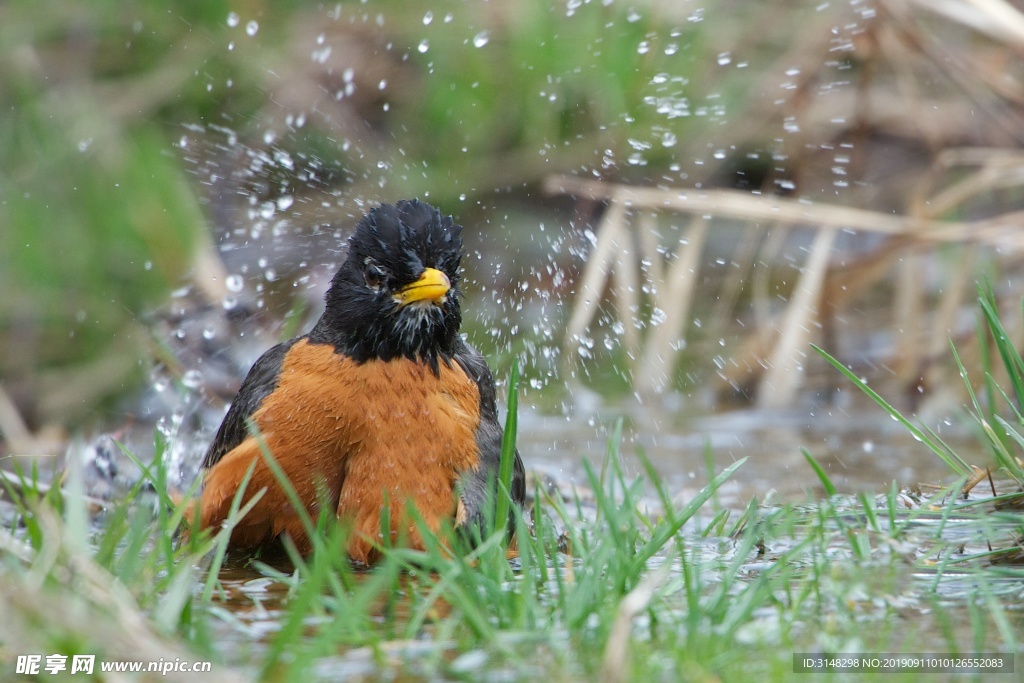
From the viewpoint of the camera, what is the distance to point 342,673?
215cm

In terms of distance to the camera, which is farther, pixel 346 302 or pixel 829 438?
pixel 829 438

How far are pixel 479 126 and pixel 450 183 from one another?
381 millimetres

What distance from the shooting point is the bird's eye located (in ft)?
11.9

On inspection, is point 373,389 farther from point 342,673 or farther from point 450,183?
point 450,183

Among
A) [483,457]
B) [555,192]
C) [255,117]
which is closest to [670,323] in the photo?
[555,192]

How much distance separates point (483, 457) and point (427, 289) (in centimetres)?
52

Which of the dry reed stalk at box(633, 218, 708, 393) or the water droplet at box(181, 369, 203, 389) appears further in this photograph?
the dry reed stalk at box(633, 218, 708, 393)

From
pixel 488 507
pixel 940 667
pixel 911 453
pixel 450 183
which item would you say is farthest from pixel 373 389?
pixel 450 183

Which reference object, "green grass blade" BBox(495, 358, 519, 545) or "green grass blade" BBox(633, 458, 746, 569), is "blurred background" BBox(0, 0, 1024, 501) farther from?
"green grass blade" BBox(633, 458, 746, 569)

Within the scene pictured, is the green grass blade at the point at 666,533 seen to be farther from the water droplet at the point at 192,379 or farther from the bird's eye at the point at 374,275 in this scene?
the water droplet at the point at 192,379

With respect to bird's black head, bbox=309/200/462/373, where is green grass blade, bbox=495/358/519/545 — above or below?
below

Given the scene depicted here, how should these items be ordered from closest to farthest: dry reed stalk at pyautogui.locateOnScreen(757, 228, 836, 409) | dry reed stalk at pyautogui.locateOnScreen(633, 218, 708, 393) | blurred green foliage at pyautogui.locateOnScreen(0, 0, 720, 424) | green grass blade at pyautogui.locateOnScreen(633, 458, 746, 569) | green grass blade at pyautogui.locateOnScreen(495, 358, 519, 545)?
green grass blade at pyautogui.locateOnScreen(633, 458, 746, 569), green grass blade at pyautogui.locateOnScreen(495, 358, 519, 545), dry reed stalk at pyautogui.locateOnScreen(757, 228, 836, 409), dry reed stalk at pyautogui.locateOnScreen(633, 218, 708, 393), blurred green foliage at pyautogui.locateOnScreen(0, 0, 720, 424)

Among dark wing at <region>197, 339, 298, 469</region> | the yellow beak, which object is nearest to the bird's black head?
the yellow beak

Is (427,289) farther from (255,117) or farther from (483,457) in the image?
(255,117)
